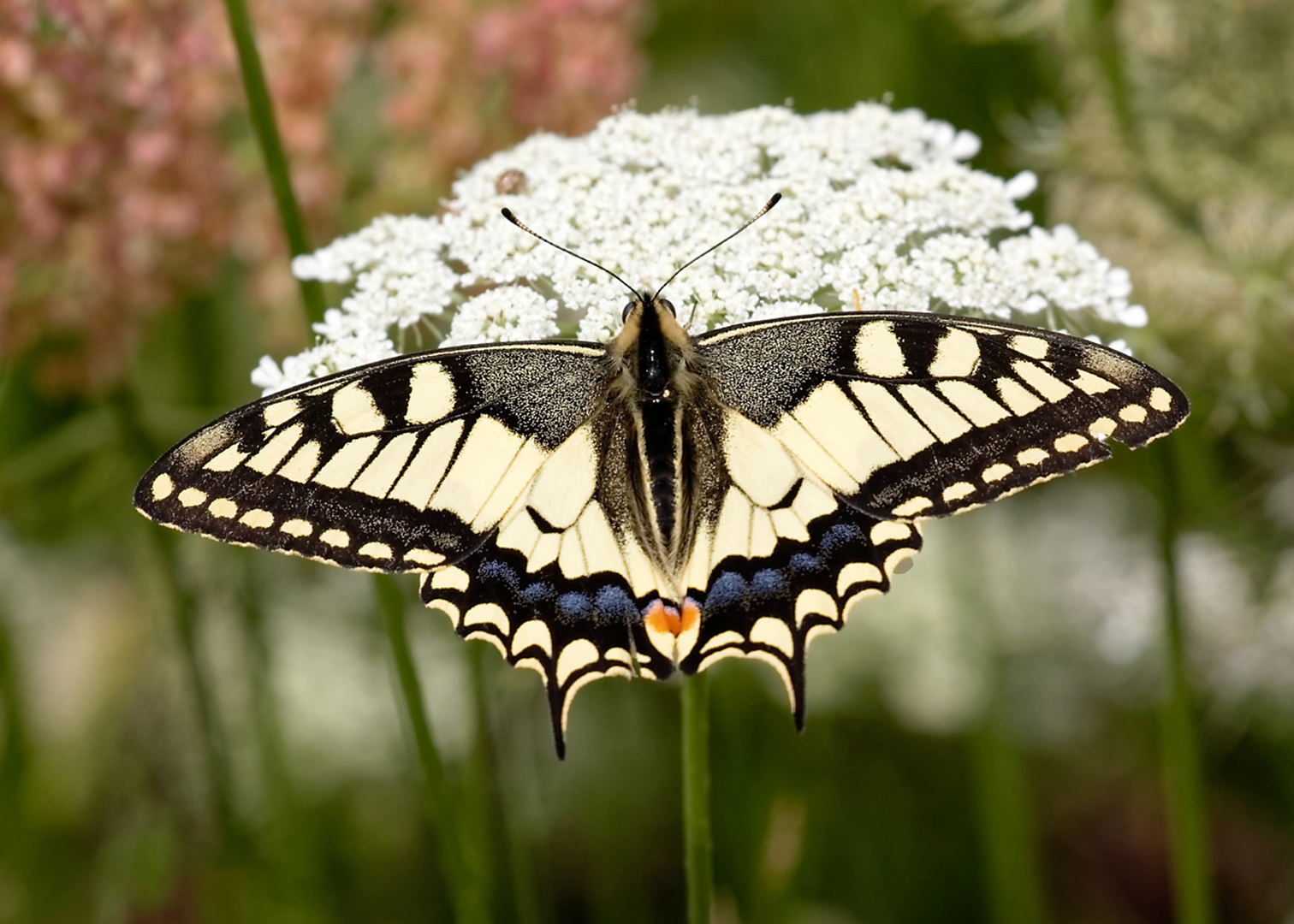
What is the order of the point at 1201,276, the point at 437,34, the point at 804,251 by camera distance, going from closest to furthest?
the point at 804,251, the point at 1201,276, the point at 437,34

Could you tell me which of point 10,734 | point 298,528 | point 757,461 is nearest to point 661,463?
point 757,461

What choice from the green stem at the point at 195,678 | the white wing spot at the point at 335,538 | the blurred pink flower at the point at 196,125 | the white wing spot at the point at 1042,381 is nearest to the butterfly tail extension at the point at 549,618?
the white wing spot at the point at 335,538

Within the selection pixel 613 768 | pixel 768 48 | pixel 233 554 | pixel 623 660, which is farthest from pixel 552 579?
pixel 768 48

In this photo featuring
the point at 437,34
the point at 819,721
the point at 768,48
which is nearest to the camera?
the point at 437,34

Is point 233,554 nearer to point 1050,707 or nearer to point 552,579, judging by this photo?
point 552,579

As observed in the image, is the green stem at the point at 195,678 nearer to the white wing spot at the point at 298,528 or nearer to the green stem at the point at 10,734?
the green stem at the point at 10,734

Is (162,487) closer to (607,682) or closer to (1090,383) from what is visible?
(1090,383)

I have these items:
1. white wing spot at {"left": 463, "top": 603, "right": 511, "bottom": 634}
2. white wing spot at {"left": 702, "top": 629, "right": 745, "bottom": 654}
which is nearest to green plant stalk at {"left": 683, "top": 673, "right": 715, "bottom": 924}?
white wing spot at {"left": 702, "top": 629, "right": 745, "bottom": 654}
